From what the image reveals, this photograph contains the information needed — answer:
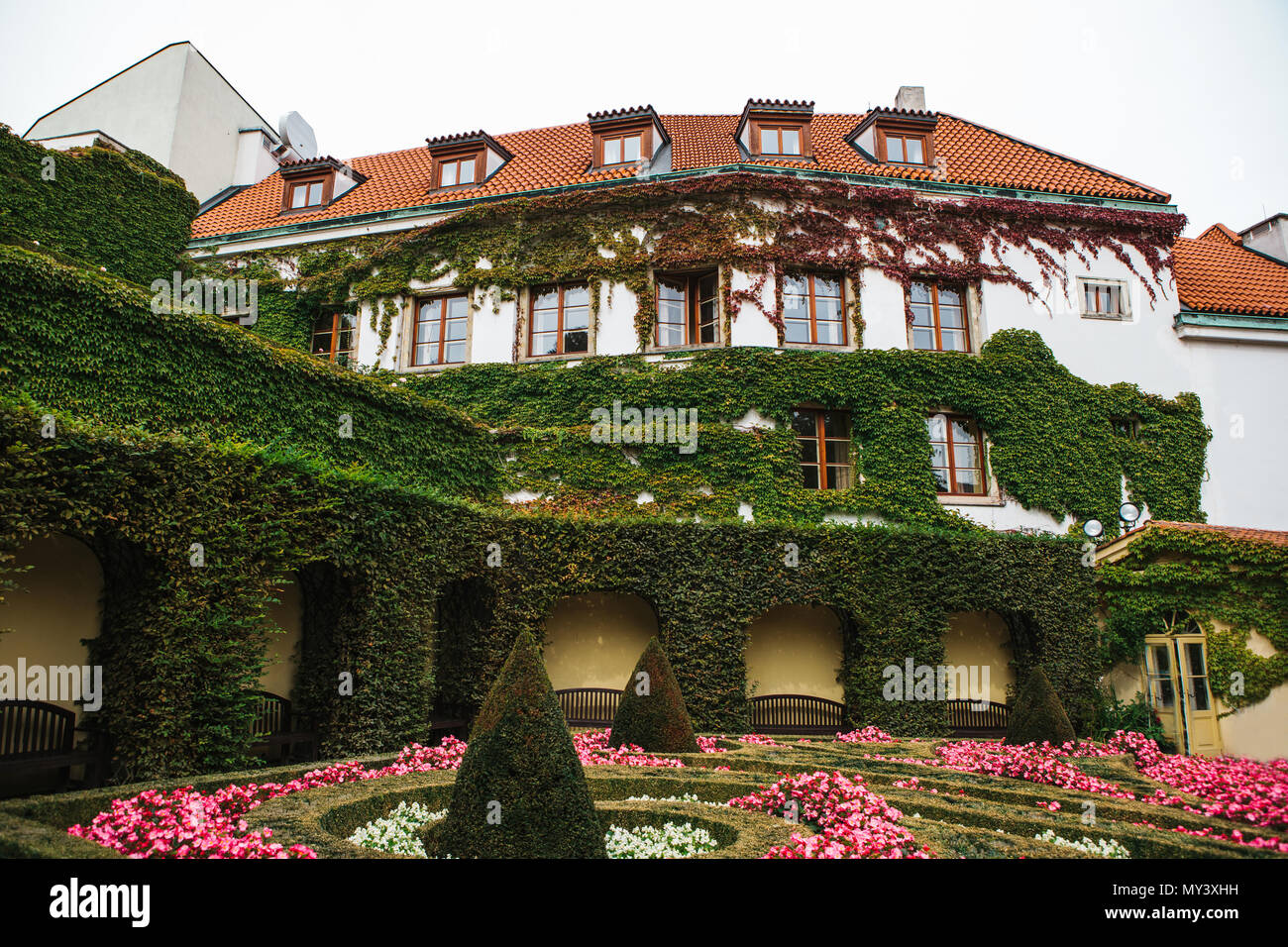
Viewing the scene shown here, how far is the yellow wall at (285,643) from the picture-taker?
1266 cm

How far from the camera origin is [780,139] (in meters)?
20.2

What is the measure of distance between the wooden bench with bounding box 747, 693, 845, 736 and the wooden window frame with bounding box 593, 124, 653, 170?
14.1m

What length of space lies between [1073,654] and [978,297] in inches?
→ 349

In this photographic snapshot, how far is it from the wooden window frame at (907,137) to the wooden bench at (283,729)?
19.1 meters

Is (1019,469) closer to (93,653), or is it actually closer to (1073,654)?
(1073,654)

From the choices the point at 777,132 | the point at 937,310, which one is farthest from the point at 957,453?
the point at 777,132

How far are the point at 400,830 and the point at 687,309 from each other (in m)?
14.4

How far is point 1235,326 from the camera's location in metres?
19.6

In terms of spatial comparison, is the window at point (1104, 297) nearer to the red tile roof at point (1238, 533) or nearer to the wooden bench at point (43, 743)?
the red tile roof at point (1238, 533)

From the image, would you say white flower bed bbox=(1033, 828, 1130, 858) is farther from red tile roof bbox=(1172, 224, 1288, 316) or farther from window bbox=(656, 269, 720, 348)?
red tile roof bbox=(1172, 224, 1288, 316)

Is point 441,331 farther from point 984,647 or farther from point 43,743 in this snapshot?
point 984,647

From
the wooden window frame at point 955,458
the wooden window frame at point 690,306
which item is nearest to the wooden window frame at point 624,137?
the wooden window frame at point 690,306

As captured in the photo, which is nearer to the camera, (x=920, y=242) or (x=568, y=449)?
(x=568, y=449)
